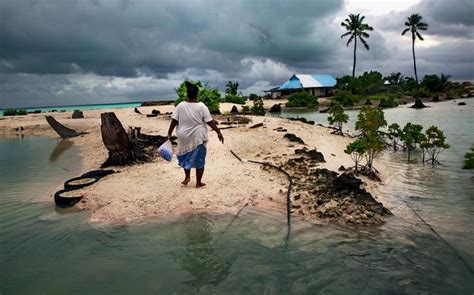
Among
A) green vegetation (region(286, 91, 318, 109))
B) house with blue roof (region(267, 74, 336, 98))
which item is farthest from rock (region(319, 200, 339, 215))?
house with blue roof (region(267, 74, 336, 98))

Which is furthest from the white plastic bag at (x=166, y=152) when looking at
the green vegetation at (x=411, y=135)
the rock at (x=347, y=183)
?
the green vegetation at (x=411, y=135)

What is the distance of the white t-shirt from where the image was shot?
22.5 ft

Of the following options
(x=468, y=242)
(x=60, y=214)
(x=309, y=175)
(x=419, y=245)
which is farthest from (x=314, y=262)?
(x=60, y=214)

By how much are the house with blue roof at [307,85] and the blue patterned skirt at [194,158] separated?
64.3 m

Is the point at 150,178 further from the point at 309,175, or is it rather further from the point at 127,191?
the point at 309,175

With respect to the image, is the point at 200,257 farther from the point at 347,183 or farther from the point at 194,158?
the point at 347,183

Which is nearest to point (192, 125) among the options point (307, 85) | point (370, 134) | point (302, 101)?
point (370, 134)

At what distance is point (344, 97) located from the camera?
181ft

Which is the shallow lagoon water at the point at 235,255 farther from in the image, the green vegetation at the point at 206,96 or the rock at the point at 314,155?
the green vegetation at the point at 206,96

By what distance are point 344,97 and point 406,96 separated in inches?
744

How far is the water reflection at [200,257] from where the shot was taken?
3961 mm

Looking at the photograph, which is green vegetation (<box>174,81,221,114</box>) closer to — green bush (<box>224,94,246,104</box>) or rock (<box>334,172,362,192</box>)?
rock (<box>334,172,362,192</box>)

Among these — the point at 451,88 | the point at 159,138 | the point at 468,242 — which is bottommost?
the point at 468,242

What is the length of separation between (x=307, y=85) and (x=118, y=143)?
63469 mm
